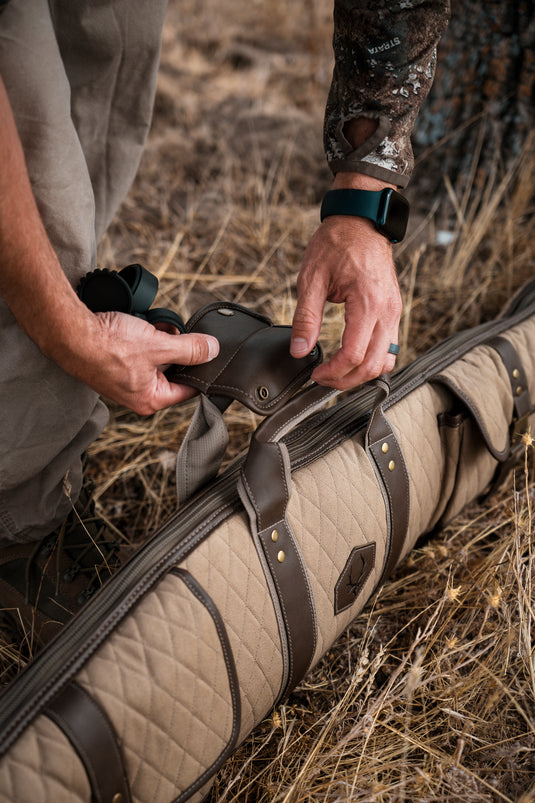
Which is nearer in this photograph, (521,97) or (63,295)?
(63,295)

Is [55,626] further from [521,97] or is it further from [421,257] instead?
[521,97]

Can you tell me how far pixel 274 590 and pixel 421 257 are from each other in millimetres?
1694

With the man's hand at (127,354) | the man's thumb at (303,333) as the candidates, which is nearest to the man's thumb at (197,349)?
the man's hand at (127,354)

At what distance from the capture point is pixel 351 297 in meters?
1.10

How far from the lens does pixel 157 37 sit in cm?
123

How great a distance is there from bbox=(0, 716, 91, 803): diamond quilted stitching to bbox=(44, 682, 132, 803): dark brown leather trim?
0.01 m

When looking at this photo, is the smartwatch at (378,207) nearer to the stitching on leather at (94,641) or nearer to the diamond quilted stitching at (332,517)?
the diamond quilted stitching at (332,517)

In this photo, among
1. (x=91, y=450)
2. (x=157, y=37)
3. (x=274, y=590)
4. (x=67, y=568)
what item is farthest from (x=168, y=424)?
(x=157, y=37)

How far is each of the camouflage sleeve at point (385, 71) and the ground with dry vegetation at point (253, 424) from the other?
646mm

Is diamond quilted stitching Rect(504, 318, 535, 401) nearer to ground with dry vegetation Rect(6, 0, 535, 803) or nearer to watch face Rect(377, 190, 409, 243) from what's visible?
ground with dry vegetation Rect(6, 0, 535, 803)

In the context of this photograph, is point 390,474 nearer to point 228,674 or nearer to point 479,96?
point 228,674

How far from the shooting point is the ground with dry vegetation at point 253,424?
102cm

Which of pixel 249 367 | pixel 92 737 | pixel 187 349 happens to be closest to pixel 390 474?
pixel 249 367

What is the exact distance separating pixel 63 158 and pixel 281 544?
78 cm
